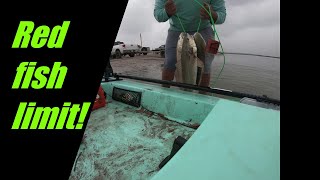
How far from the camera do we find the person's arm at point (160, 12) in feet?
8.99

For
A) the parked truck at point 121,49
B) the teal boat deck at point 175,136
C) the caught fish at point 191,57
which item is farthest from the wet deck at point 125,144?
the parked truck at point 121,49

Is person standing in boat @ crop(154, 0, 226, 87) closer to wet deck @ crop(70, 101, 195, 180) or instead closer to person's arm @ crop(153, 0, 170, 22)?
person's arm @ crop(153, 0, 170, 22)

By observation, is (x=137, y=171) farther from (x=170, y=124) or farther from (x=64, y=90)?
(x=64, y=90)

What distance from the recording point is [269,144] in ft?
2.68

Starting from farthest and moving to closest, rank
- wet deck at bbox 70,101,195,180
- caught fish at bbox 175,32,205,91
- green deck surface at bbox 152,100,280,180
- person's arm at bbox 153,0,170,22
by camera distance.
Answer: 1. person's arm at bbox 153,0,170,22
2. caught fish at bbox 175,32,205,91
3. wet deck at bbox 70,101,195,180
4. green deck surface at bbox 152,100,280,180

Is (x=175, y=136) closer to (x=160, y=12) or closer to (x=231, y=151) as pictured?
(x=231, y=151)

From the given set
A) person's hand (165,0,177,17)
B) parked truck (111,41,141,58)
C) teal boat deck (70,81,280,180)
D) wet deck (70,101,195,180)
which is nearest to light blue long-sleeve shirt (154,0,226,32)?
person's hand (165,0,177,17)

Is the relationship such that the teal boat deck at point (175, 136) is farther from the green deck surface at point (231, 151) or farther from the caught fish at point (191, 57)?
the caught fish at point (191, 57)

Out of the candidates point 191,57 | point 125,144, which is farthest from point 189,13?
point 125,144

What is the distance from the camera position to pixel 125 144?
1.82 m

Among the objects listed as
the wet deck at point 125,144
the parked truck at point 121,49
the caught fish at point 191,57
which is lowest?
the wet deck at point 125,144

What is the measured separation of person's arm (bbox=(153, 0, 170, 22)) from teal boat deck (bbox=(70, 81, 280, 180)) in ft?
2.96

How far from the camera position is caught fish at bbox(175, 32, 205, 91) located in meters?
2.37

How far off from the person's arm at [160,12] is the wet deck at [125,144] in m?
1.19
